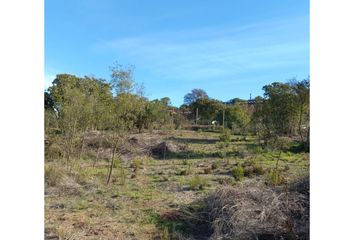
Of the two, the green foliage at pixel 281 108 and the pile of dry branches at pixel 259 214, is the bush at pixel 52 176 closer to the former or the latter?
the pile of dry branches at pixel 259 214

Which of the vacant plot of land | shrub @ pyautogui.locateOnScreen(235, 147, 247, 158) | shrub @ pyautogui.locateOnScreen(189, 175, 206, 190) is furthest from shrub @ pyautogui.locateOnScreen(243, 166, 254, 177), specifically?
shrub @ pyautogui.locateOnScreen(235, 147, 247, 158)

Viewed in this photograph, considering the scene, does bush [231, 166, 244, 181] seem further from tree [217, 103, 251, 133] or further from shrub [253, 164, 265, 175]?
tree [217, 103, 251, 133]

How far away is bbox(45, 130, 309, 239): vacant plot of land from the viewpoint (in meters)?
4.48

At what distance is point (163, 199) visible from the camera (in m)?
6.77

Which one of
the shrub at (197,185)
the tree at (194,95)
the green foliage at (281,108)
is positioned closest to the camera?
the shrub at (197,185)

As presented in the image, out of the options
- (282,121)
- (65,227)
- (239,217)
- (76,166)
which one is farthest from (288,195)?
(282,121)

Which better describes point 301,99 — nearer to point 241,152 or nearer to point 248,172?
point 241,152

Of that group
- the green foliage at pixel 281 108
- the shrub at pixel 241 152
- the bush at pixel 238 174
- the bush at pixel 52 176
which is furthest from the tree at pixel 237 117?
the bush at pixel 52 176

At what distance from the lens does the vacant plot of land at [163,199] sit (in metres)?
4.48

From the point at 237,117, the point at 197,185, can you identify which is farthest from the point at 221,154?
the point at 237,117

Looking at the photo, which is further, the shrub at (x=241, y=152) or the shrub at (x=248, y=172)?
the shrub at (x=241, y=152)

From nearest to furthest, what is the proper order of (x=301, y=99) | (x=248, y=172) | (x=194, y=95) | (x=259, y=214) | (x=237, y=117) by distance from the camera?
1. (x=259, y=214)
2. (x=248, y=172)
3. (x=301, y=99)
4. (x=237, y=117)
5. (x=194, y=95)
